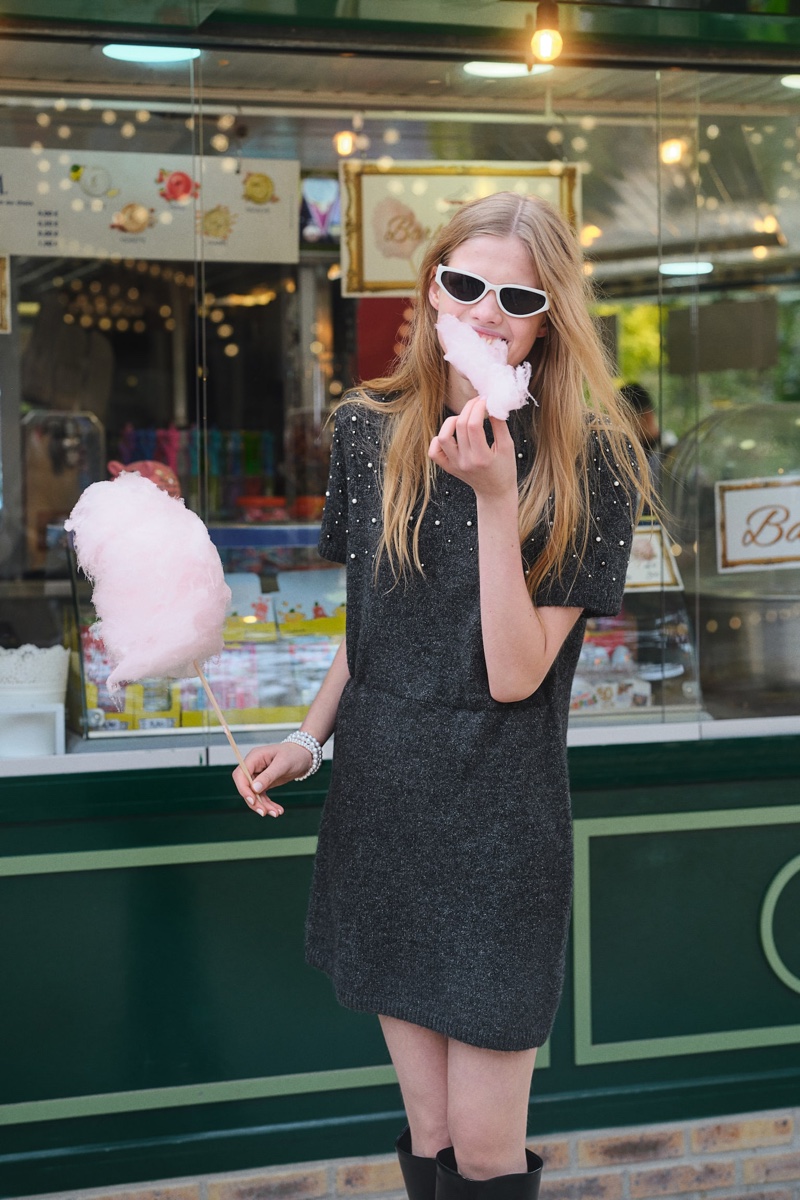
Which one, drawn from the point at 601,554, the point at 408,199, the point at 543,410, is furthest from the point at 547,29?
the point at 601,554

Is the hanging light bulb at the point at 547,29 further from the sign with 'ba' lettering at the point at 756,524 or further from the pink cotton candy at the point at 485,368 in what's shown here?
the pink cotton candy at the point at 485,368

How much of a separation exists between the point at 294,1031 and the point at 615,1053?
0.80 meters

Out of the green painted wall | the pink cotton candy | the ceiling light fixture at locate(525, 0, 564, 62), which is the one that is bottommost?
the green painted wall

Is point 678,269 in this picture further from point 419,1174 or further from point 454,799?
point 419,1174

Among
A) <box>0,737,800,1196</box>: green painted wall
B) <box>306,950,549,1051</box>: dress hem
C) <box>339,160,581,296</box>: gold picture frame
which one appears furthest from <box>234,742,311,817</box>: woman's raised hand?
<box>339,160,581,296</box>: gold picture frame

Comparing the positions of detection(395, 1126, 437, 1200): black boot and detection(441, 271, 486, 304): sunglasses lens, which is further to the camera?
detection(395, 1126, 437, 1200): black boot

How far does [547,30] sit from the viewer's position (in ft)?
10.5

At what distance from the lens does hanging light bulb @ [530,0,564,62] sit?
126 inches

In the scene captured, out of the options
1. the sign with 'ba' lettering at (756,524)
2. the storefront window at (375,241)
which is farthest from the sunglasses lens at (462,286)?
the sign with 'ba' lettering at (756,524)

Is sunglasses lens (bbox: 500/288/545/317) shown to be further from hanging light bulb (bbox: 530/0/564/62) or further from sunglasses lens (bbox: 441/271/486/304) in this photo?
hanging light bulb (bbox: 530/0/564/62)

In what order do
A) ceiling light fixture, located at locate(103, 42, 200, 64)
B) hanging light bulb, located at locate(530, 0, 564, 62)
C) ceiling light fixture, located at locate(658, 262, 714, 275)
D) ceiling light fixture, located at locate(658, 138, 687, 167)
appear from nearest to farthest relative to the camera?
1. hanging light bulb, located at locate(530, 0, 564, 62)
2. ceiling light fixture, located at locate(103, 42, 200, 64)
3. ceiling light fixture, located at locate(658, 138, 687, 167)
4. ceiling light fixture, located at locate(658, 262, 714, 275)

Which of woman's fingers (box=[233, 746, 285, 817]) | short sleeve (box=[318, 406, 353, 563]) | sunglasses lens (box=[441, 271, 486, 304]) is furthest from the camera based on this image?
short sleeve (box=[318, 406, 353, 563])

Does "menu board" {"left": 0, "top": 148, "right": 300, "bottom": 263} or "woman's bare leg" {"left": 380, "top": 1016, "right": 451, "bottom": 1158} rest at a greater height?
"menu board" {"left": 0, "top": 148, "right": 300, "bottom": 263}

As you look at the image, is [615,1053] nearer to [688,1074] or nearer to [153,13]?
[688,1074]
